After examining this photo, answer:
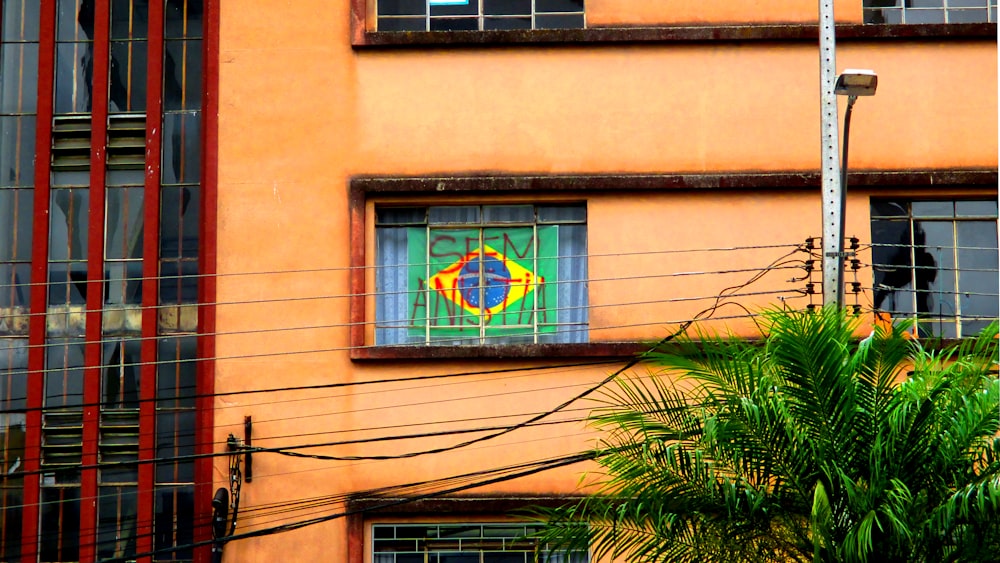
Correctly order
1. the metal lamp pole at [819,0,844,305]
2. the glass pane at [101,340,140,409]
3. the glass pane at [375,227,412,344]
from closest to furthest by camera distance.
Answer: the metal lamp pole at [819,0,844,305]
the glass pane at [101,340,140,409]
the glass pane at [375,227,412,344]

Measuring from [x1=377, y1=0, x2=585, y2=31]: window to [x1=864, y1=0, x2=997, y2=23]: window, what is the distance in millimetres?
3841

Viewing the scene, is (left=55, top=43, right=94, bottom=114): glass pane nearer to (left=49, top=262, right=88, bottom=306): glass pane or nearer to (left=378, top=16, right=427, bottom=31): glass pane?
(left=49, top=262, right=88, bottom=306): glass pane

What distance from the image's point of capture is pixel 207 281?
17094 mm

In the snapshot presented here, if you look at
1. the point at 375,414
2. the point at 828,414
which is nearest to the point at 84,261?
the point at 375,414

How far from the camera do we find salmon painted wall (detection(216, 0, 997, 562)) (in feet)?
55.3

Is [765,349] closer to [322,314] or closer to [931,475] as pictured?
[931,475]

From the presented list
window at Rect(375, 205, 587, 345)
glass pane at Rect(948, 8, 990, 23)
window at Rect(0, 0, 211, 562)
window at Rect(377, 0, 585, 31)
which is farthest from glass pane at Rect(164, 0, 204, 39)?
glass pane at Rect(948, 8, 990, 23)

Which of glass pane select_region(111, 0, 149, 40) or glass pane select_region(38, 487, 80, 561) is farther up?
glass pane select_region(111, 0, 149, 40)

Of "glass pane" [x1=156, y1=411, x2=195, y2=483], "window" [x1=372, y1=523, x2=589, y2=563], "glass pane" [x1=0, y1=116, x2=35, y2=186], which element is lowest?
"window" [x1=372, y1=523, x2=589, y2=563]

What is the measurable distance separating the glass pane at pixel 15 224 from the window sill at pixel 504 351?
426cm

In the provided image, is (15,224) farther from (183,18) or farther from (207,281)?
(183,18)

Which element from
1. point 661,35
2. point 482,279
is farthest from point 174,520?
point 661,35

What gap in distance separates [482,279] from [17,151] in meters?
5.88

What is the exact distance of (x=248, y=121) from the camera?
17344 mm
